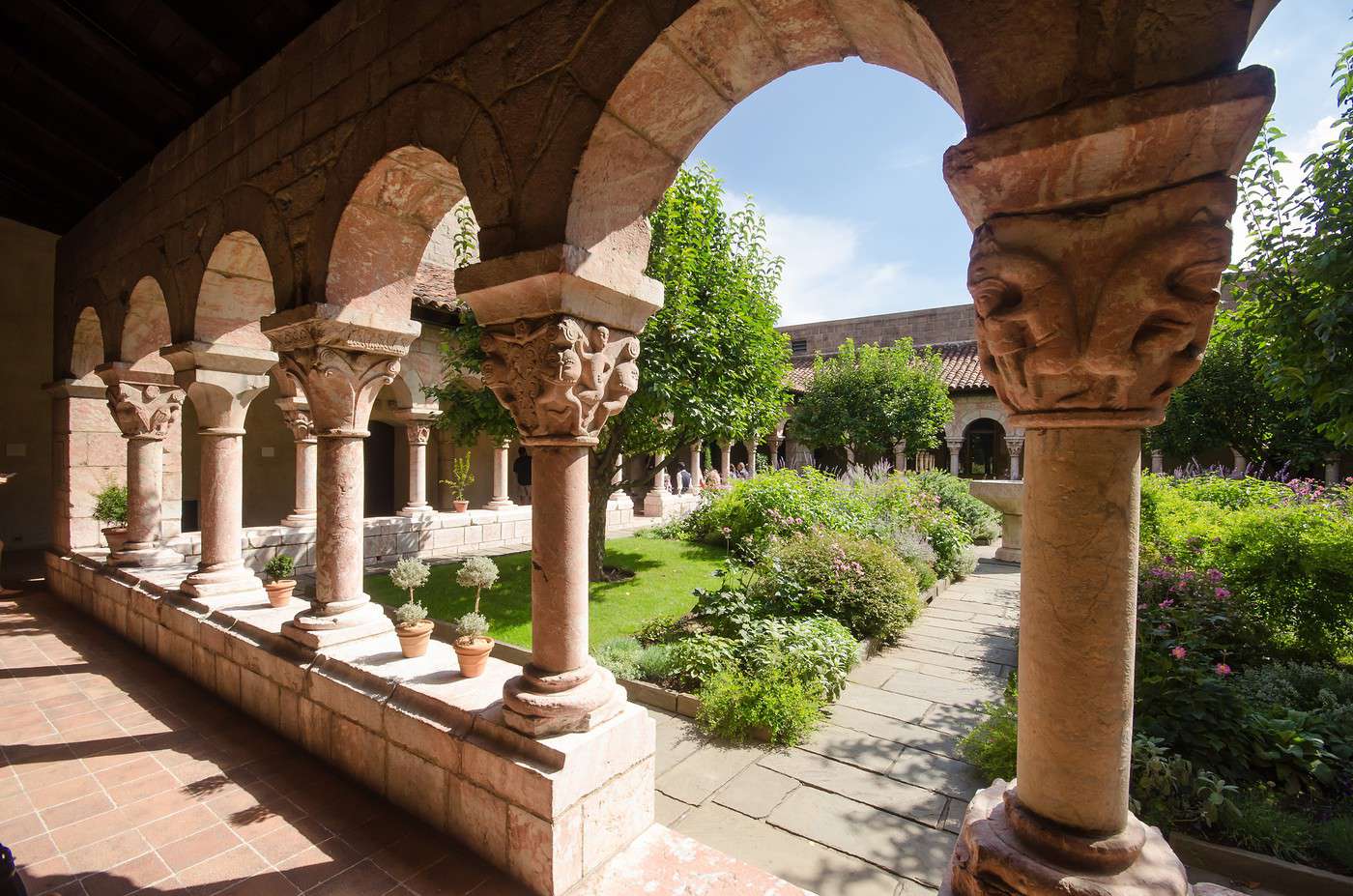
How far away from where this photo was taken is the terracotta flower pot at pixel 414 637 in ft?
10.6

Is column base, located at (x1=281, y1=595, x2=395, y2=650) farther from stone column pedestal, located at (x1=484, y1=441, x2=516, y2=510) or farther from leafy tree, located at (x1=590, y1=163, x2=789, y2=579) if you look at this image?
stone column pedestal, located at (x1=484, y1=441, x2=516, y2=510)

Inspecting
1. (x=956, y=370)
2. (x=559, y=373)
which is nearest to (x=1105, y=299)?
(x=559, y=373)

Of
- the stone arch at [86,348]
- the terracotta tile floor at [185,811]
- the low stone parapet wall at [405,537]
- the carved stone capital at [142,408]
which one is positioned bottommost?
the terracotta tile floor at [185,811]

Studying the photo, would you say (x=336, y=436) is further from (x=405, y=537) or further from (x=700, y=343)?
(x=405, y=537)

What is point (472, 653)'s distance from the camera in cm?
298

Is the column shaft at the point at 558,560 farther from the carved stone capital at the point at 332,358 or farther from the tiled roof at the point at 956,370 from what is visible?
the tiled roof at the point at 956,370

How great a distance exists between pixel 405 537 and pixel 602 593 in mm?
3953

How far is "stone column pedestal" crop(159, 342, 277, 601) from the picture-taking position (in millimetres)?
4559

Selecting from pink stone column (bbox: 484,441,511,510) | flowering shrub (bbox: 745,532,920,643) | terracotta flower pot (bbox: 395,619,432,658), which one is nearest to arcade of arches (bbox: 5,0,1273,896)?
terracotta flower pot (bbox: 395,619,432,658)

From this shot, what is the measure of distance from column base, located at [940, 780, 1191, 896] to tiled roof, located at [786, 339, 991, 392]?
1615 centimetres

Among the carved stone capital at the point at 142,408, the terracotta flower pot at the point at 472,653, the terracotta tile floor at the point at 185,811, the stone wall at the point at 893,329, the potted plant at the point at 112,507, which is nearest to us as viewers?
the terracotta tile floor at the point at 185,811

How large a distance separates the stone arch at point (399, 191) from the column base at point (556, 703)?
1.79 meters

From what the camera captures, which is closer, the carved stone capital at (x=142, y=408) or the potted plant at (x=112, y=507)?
the carved stone capital at (x=142, y=408)

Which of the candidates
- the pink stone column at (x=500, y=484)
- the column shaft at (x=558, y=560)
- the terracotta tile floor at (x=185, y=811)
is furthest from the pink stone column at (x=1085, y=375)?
the pink stone column at (x=500, y=484)
